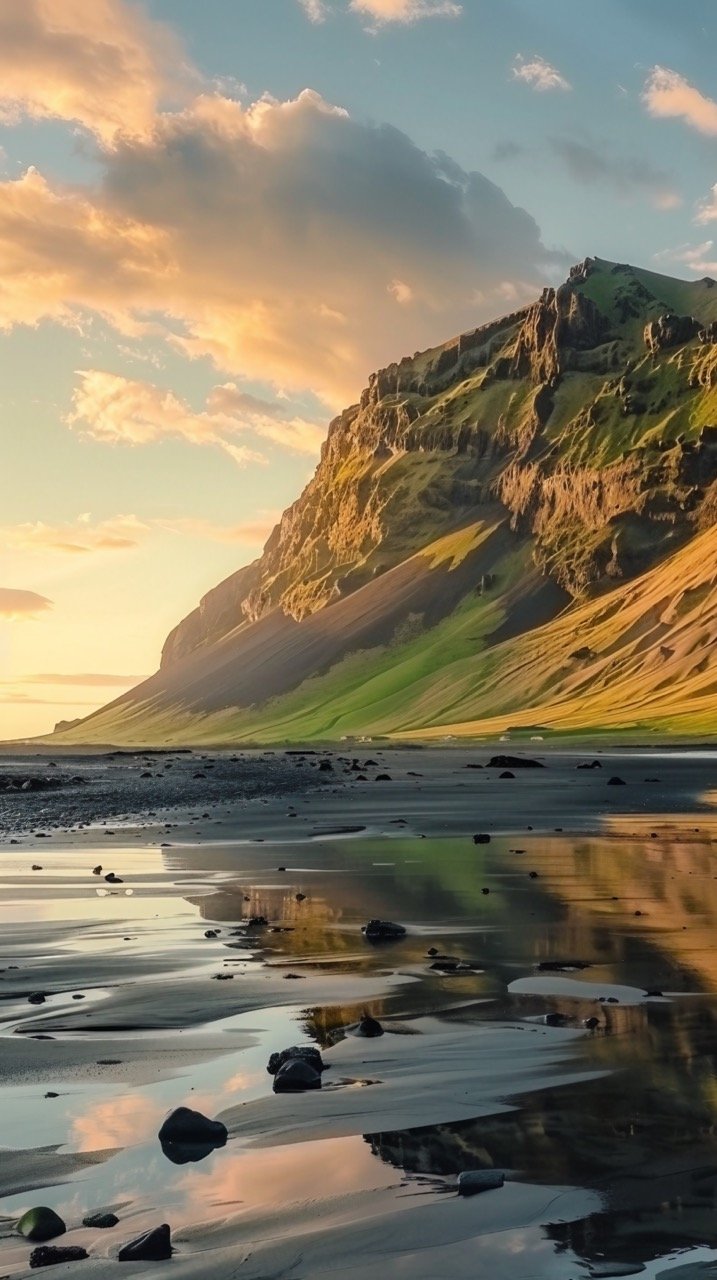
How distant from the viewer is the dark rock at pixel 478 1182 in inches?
267

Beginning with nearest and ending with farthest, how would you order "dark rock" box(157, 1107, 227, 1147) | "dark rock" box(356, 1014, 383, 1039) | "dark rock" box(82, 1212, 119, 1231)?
"dark rock" box(82, 1212, 119, 1231), "dark rock" box(157, 1107, 227, 1147), "dark rock" box(356, 1014, 383, 1039)

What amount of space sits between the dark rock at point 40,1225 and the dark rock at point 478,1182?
6.72 feet

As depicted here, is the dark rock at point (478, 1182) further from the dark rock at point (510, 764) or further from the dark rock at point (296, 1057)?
the dark rock at point (510, 764)

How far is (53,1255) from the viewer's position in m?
6.02

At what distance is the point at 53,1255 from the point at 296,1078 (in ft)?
10.1

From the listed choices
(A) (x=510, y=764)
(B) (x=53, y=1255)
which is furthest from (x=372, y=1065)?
(A) (x=510, y=764)

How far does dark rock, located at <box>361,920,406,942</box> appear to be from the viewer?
16.0m

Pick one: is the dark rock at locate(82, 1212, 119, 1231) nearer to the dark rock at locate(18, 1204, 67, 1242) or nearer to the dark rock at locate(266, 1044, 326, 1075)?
the dark rock at locate(18, 1204, 67, 1242)

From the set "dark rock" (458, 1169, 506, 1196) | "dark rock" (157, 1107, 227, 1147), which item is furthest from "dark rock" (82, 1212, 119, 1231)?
"dark rock" (458, 1169, 506, 1196)

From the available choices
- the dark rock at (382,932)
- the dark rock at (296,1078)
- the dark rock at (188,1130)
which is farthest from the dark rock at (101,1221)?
the dark rock at (382,932)

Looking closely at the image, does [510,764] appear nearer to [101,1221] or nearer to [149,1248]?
[101,1221]

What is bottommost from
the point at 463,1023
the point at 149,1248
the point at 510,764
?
the point at 463,1023

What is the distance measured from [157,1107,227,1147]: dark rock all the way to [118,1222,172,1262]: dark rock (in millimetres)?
1643

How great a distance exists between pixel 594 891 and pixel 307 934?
5.99 m
